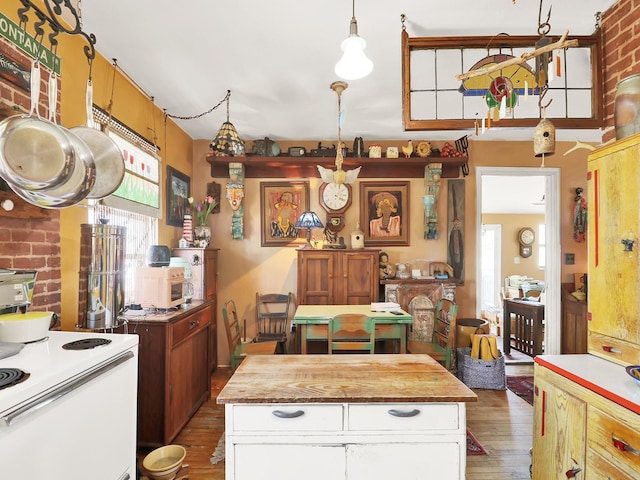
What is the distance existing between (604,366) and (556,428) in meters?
0.39

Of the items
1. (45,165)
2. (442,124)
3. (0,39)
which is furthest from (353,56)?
(0,39)

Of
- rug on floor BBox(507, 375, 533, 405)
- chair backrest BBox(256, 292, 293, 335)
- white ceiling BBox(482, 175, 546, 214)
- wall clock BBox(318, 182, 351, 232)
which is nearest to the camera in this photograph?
rug on floor BBox(507, 375, 533, 405)

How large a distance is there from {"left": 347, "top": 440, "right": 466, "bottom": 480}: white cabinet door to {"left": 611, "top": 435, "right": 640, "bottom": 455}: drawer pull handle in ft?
1.97

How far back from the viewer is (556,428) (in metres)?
1.64

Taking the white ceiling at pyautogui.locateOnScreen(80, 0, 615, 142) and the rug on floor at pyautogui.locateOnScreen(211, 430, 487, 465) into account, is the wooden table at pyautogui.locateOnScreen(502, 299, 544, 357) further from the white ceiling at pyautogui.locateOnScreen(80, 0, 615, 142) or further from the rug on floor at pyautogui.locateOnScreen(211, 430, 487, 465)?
the white ceiling at pyautogui.locateOnScreen(80, 0, 615, 142)

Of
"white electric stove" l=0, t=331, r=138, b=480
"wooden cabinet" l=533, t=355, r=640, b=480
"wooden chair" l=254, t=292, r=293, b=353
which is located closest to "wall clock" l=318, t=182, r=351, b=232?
"wooden chair" l=254, t=292, r=293, b=353

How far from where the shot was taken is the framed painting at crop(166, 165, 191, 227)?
3631 mm

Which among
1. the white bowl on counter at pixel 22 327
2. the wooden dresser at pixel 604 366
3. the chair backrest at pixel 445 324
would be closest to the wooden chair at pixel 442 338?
the chair backrest at pixel 445 324

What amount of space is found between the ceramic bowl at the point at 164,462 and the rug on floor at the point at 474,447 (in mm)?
2029

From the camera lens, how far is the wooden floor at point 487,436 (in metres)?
2.30

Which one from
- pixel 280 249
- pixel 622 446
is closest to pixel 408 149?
pixel 280 249

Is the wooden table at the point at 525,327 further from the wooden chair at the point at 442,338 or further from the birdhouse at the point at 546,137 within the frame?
the birdhouse at the point at 546,137

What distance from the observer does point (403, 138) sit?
4328 millimetres

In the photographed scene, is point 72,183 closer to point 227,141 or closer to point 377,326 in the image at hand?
point 227,141
